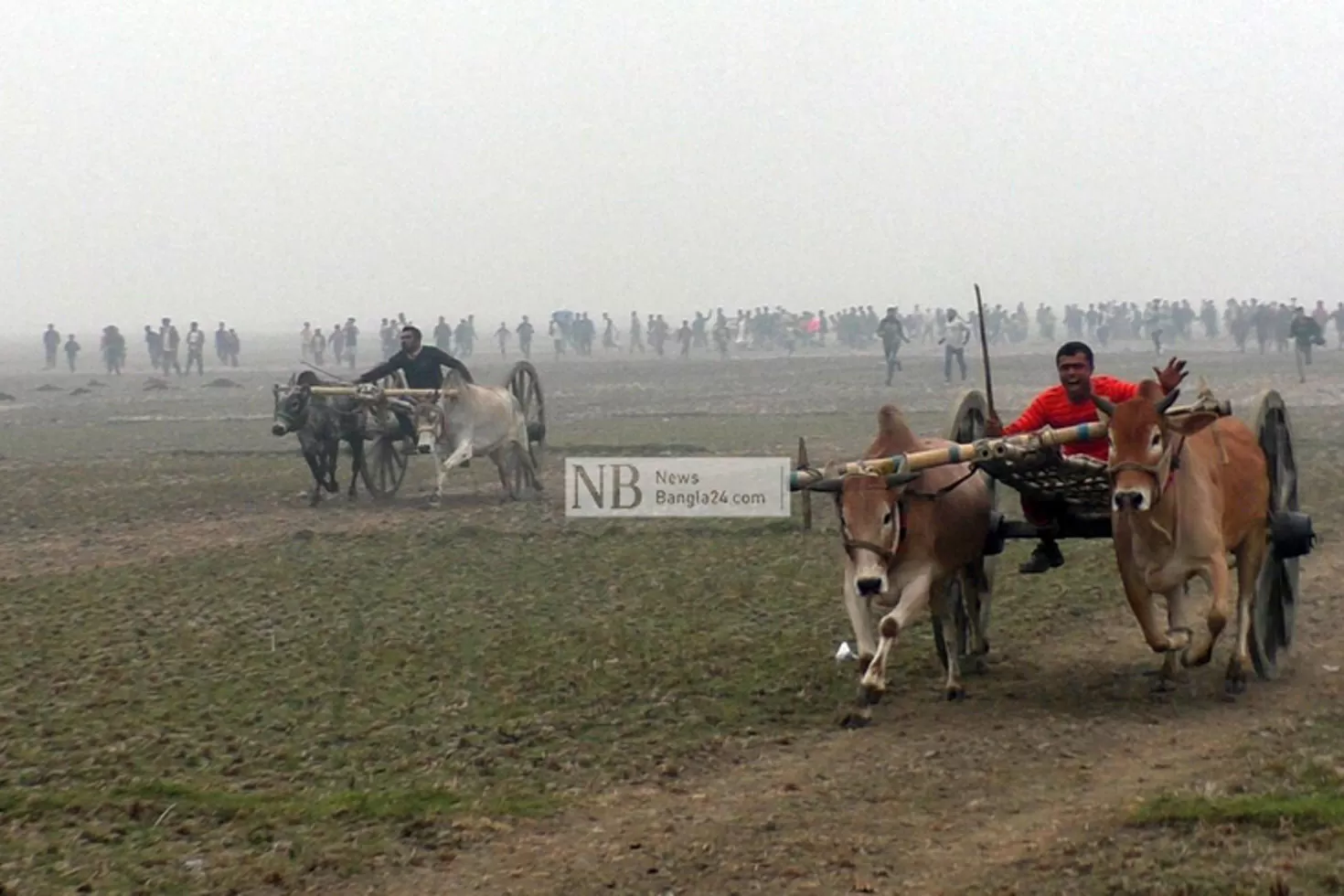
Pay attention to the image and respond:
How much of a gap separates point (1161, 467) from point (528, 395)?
46.0 feet

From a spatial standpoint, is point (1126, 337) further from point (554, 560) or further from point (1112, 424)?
point (1112, 424)

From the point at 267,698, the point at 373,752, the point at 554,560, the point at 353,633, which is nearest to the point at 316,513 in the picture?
the point at 554,560

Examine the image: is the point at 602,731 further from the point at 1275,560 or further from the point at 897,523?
the point at 1275,560

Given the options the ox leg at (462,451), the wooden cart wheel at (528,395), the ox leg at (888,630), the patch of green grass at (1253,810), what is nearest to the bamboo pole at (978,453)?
the ox leg at (888,630)

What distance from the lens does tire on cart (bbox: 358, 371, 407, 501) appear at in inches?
791

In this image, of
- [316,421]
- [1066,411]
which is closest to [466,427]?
[316,421]

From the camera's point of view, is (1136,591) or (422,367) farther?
(422,367)

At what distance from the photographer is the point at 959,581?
10.3 m

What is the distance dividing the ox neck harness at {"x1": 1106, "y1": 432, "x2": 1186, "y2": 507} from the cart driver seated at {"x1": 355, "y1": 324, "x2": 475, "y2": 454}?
11996 millimetres

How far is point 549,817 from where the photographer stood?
7.66 meters

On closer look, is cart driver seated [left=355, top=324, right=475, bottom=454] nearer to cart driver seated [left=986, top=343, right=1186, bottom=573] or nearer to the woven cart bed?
cart driver seated [left=986, top=343, right=1186, bottom=573]

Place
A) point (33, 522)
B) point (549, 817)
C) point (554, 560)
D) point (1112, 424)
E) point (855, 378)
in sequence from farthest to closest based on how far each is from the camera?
point (855, 378)
point (33, 522)
point (554, 560)
point (1112, 424)
point (549, 817)

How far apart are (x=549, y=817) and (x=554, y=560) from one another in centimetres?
758

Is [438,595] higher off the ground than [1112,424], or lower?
lower
